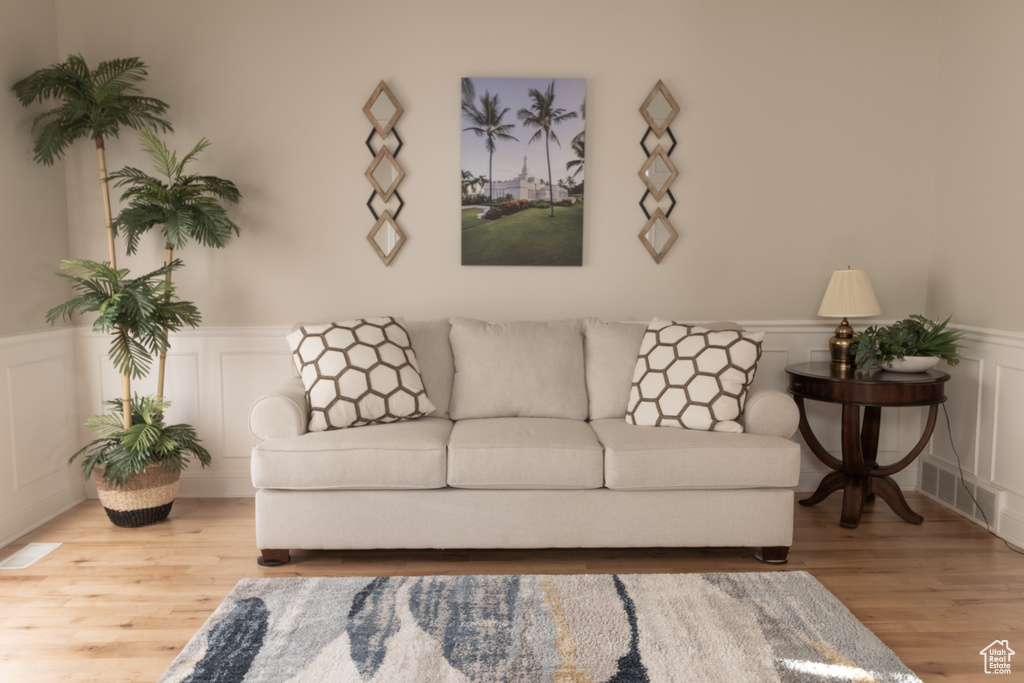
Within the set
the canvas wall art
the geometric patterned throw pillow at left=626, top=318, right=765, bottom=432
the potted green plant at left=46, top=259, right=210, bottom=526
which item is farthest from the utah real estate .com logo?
the potted green plant at left=46, top=259, right=210, bottom=526

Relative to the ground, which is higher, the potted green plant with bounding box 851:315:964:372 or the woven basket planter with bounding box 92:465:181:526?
the potted green plant with bounding box 851:315:964:372

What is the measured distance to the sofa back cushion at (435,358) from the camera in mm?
3154

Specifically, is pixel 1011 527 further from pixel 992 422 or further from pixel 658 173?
pixel 658 173

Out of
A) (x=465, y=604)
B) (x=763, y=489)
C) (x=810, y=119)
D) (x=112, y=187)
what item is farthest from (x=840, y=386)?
(x=112, y=187)

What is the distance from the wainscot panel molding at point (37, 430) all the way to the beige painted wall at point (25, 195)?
0.13m

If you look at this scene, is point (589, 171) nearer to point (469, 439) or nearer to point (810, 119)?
point (810, 119)

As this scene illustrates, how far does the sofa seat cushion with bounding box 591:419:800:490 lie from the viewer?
2.66m

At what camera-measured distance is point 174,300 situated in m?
3.62

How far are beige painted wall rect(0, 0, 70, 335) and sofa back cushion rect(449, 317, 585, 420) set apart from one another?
192 centimetres

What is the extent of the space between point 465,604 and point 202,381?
2.00 m

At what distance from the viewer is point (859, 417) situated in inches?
125

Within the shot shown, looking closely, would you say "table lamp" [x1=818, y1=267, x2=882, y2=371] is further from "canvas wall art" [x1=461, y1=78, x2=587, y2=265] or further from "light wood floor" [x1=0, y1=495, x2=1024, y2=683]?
"canvas wall art" [x1=461, y1=78, x2=587, y2=265]

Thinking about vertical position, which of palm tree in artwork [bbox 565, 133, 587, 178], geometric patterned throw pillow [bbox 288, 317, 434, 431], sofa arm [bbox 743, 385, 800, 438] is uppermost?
palm tree in artwork [bbox 565, 133, 587, 178]

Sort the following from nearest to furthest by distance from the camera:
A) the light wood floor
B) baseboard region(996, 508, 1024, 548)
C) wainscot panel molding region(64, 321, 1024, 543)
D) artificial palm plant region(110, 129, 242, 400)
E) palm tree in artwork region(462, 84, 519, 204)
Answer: the light wood floor, baseboard region(996, 508, 1024, 548), artificial palm plant region(110, 129, 242, 400), wainscot panel molding region(64, 321, 1024, 543), palm tree in artwork region(462, 84, 519, 204)
